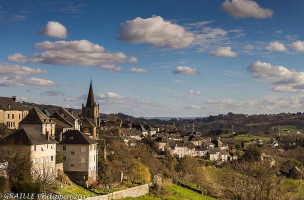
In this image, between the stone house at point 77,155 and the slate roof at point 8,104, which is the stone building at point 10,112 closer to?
the slate roof at point 8,104

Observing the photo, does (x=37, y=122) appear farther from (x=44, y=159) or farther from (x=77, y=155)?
(x=44, y=159)

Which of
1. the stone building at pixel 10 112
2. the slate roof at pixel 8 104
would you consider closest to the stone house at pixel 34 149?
the stone building at pixel 10 112

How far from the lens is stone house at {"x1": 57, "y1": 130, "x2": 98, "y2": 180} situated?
190 ft

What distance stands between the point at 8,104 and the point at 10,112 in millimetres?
2039

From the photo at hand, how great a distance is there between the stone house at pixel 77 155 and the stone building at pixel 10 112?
31482mm

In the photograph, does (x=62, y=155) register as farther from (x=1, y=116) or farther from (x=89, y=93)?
(x=89, y=93)

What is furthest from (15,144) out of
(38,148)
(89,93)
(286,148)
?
(286,148)

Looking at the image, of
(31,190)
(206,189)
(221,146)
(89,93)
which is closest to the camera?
(31,190)

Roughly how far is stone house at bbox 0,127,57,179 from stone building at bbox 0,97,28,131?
3555 cm

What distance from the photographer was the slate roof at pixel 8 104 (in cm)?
8719

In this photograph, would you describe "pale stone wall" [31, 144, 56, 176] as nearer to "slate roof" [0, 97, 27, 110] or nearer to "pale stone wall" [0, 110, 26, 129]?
"pale stone wall" [0, 110, 26, 129]

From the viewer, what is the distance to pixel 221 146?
145625mm

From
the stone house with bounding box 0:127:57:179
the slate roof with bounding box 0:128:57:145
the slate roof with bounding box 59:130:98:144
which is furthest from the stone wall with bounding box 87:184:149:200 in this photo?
the slate roof with bounding box 0:128:57:145

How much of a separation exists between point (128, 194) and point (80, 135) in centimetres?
1124
